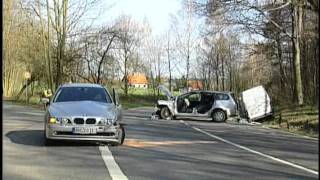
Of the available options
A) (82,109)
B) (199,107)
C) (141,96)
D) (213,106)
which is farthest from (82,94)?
(141,96)

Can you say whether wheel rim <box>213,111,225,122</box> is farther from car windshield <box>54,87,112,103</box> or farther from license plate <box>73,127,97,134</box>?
license plate <box>73,127,97,134</box>

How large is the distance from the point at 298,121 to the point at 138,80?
62.8 m

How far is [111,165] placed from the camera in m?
11.6

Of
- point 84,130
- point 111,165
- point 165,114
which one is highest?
point 165,114

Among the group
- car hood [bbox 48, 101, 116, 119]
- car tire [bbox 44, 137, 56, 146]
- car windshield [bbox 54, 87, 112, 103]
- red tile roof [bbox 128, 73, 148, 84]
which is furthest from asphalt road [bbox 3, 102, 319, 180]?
red tile roof [bbox 128, 73, 148, 84]

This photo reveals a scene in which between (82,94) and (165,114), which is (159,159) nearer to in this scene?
(82,94)

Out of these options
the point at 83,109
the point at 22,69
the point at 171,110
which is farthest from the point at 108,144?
the point at 22,69

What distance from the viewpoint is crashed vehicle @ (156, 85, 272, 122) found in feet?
109

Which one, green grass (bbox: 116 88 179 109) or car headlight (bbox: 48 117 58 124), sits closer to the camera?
car headlight (bbox: 48 117 58 124)

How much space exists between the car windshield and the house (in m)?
66.4

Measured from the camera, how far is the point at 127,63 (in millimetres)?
80500

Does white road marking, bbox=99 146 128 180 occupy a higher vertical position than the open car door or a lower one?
lower

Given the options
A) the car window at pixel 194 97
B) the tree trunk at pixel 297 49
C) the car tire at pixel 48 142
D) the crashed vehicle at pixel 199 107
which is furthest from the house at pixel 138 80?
the car tire at pixel 48 142

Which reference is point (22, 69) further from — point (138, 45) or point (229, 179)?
point (229, 179)
